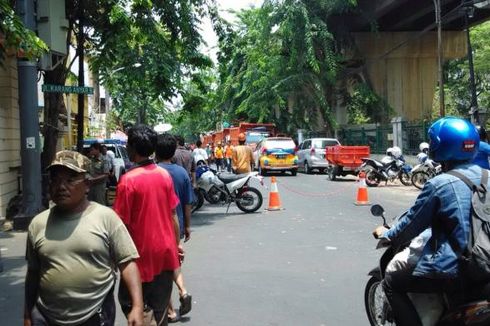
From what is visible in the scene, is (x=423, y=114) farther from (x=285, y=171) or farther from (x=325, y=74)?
(x=285, y=171)

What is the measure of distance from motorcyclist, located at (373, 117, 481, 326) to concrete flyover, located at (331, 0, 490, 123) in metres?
33.3

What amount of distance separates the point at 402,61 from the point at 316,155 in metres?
13.6

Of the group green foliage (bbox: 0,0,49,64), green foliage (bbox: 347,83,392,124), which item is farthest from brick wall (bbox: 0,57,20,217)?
green foliage (bbox: 347,83,392,124)

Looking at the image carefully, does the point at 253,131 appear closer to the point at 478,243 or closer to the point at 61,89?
the point at 61,89

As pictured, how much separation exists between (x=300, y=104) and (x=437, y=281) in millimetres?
33558

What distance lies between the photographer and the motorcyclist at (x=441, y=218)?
3.05m

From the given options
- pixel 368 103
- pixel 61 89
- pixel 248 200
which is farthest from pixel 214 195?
pixel 368 103

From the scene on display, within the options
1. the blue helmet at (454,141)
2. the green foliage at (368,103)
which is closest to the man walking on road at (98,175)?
the blue helmet at (454,141)

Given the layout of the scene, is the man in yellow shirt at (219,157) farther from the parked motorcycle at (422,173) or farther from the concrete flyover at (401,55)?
the parked motorcycle at (422,173)

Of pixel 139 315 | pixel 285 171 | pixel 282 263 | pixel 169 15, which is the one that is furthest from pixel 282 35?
pixel 139 315

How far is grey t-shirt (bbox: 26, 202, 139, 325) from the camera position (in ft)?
9.05

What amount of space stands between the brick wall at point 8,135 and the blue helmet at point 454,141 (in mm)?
11688

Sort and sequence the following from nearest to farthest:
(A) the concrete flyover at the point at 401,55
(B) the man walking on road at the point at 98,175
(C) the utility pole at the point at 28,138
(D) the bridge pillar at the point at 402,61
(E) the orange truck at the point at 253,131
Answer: (B) the man walking on road at the point at 98,175
(C) the utility pole at the point at 28,138
(E) the orange truck at the point at 253,131
(A) the concrete flyover at the point at 401,55
(D) the bridge pillar at the point at 402,61

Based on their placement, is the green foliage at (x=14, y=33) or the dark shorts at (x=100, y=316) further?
the green foliage at (x=14, y=33)
